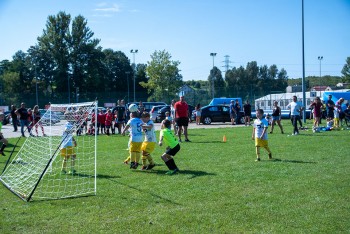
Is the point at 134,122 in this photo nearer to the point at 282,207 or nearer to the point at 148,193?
the point at 148,193

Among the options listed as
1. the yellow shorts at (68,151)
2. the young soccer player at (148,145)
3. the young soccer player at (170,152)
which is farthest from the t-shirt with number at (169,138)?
the yellow shorts at (68,151)

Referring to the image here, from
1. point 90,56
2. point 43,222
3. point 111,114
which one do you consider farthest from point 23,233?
point 90,56

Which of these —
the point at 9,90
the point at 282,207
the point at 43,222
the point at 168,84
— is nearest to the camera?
the point at 43,222

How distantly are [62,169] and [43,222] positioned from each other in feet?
12.9

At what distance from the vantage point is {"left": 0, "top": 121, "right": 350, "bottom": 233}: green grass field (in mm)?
5238

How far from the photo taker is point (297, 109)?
17.0 m

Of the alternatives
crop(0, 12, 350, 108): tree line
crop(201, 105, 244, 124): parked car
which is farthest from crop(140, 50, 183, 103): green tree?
crop(201, 105, 244, 124): parked car

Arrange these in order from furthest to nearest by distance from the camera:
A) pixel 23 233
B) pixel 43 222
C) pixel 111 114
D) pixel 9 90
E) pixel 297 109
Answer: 1. pixel 9 90
2. pixel 111 114
3. pixel 297 109
4. pixel 43 222
5. pixel 23 233

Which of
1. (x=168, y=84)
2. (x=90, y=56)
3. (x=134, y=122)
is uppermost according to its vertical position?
(x=90, y=56)

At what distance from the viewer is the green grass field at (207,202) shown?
524 centimetres

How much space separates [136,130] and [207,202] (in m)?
3.70

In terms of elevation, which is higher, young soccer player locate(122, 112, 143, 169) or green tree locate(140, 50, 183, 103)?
green tree locate(140, 50, 183, 103)

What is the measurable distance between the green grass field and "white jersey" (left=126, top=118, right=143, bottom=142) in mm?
910

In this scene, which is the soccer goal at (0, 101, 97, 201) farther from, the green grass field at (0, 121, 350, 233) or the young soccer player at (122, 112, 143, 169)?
the young soccer player at (122, 112, 143, 169)
